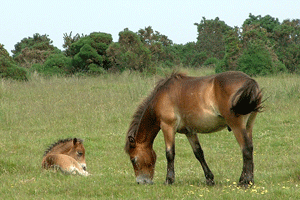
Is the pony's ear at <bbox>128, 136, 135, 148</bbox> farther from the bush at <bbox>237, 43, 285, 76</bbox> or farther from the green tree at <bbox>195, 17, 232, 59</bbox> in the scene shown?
the green tree at <bbox>195, 17, 232, 59</bbox>

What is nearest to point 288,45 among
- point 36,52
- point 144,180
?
point 36,52

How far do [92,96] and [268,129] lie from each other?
710 cm

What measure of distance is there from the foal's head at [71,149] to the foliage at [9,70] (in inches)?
472

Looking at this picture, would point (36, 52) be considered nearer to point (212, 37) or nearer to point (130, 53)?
point (130, 53)

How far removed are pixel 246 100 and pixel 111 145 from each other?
19.3ft

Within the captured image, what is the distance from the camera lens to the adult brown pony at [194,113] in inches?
232

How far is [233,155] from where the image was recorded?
33.3 ft

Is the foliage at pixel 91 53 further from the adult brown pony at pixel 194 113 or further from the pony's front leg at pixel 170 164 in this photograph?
the pony's front leg at pixel 170 164

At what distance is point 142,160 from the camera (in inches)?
265

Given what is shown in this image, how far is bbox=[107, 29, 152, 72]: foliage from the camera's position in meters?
22.1

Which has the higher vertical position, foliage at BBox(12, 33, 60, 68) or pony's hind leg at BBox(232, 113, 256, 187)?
foliage at BBox(12, 33, 60, 68)

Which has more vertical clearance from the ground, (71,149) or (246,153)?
(246,153)

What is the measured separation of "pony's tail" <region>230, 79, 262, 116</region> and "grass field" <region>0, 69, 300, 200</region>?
105 centimetres

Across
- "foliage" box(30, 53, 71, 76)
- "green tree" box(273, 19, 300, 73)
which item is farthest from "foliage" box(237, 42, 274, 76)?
"foliage" box(30, 53, 71, 76)
